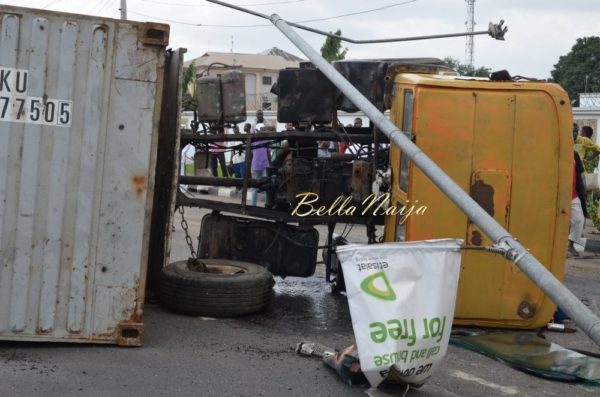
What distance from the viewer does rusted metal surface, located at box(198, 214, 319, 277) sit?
7.95 m

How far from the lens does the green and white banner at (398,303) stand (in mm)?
4578

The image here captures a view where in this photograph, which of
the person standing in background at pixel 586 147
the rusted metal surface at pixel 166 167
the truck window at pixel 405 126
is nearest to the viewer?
the truck window at pixel 405 126

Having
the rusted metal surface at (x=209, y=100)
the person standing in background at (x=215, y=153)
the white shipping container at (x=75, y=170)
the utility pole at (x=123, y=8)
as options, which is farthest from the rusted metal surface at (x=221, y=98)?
the utility pole at (x=123, y=8)

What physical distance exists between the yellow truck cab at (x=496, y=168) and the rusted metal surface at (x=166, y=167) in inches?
78.0

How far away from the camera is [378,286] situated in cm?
462

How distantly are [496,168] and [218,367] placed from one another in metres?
2.83

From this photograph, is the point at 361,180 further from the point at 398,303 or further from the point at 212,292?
the point at 398,303

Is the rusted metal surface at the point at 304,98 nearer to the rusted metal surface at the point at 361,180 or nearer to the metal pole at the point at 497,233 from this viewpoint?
the rusted metal surface at the point at 361,180

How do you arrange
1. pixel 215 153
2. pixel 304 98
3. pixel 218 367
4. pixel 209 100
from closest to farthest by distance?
pixel 218 367
pixel 304 98
pixel 209 100
pixel 215 153

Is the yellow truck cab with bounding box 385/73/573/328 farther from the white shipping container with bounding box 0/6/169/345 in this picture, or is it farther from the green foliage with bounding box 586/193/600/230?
the green foliage with bounding box 586/193/600/230

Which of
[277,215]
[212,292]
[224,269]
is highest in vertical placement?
[277,215]

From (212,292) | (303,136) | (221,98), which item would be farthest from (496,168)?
(221,98)

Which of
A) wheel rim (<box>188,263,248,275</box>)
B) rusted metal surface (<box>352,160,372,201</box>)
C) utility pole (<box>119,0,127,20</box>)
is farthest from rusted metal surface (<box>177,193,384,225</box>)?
utility pole (<box>119,0,127,20</box>)

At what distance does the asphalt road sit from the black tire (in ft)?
0.31
